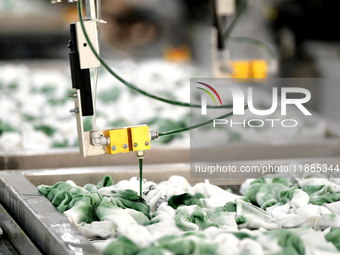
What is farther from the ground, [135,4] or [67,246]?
[135,4]

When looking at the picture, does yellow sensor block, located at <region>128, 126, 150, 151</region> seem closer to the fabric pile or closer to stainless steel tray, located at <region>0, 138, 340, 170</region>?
the fabric pile

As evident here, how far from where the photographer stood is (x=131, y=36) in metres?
7.89

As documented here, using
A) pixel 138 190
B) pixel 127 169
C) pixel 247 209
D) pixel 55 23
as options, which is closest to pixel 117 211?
pixel 138 190

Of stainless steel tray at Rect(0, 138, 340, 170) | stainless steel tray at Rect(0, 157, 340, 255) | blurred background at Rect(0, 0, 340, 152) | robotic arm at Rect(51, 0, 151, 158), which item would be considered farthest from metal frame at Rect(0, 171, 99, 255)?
blurred background at Rect(0, 0, 340, 152)

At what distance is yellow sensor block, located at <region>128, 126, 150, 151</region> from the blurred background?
39.8 inches

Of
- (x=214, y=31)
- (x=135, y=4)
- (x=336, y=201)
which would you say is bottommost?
(x=336, y=201)

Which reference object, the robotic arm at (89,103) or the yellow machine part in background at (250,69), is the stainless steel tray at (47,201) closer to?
the robotic arm at (89,103)

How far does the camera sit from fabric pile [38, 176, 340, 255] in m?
1.06

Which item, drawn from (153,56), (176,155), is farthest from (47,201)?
(153,56)

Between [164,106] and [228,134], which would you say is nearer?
[228,134]

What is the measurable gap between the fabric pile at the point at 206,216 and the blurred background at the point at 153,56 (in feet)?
2.52

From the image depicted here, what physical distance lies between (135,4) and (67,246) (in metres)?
7.32

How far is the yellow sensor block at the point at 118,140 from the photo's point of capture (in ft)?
4.28

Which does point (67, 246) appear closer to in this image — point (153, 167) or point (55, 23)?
point (153, 167)
